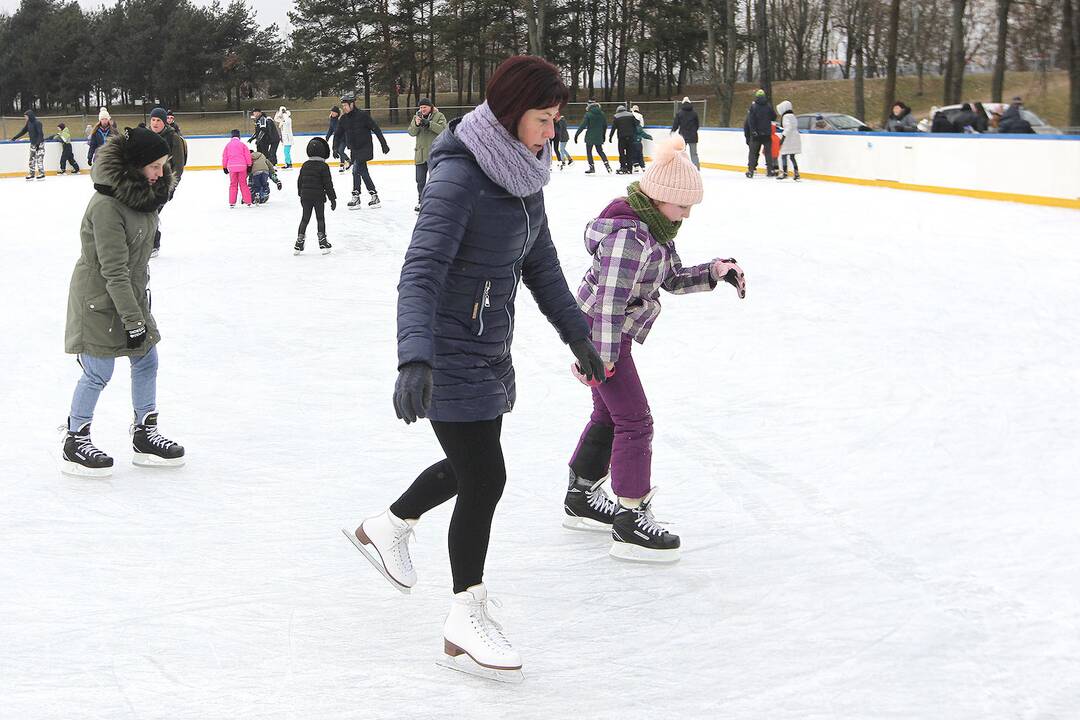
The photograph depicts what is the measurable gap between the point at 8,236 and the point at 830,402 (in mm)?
9707

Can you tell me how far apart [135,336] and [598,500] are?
1.69 m

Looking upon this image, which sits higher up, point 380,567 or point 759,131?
point 759,131

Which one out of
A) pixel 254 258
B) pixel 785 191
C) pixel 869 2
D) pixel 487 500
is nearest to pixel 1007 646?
pixel 487 500

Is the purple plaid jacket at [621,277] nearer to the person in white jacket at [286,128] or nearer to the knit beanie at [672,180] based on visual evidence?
the knit beanie at [672,180]

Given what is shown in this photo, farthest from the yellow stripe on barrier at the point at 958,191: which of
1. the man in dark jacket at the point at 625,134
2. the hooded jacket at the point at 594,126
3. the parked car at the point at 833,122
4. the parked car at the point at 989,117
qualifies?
the parked car at the point at 833,122

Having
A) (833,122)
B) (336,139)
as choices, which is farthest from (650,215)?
(833,122)

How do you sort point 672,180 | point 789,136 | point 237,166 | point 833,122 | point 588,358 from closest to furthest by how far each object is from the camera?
1. point 588,358
2. point 672,180
3. point 237,166
4. point 789,136
5. point 833,122

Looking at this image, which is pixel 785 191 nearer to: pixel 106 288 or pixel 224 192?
pixel 224 192

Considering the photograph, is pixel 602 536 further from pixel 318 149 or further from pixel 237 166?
pixel 237 166

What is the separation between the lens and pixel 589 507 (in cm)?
353

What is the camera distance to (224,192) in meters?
17.0

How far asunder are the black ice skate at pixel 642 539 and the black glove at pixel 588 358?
0.64m

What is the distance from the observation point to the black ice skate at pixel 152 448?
4266mm

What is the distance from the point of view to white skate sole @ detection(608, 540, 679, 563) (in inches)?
129
